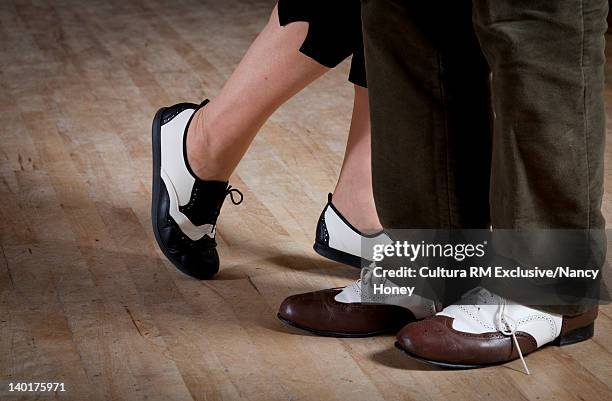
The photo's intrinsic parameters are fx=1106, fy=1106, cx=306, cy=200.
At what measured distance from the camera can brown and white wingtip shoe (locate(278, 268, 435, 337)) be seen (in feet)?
4.12

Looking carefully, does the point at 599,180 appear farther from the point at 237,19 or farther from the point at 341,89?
the point at 237,19

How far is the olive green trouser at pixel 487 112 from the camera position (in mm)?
1051

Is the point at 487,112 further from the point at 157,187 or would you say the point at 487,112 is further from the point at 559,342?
the point at 157,187

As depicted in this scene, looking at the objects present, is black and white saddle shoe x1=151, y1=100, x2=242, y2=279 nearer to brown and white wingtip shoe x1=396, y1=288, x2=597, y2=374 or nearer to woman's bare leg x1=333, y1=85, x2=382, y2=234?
woman's bare leg x1=333, y1=85, x2=382, y2=234

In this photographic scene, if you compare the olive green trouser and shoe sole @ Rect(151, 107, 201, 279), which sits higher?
the olive green trouser

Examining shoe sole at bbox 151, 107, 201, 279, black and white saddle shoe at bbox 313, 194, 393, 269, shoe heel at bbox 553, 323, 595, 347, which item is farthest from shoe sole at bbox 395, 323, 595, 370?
shoe sole at bbox 151, 107, 201, 279

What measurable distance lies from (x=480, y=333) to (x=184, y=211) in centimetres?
47

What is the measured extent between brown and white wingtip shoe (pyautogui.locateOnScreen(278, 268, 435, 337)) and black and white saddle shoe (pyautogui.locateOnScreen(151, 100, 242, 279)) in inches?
8.5

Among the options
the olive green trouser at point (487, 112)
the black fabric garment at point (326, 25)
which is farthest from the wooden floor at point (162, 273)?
the black fabric garment at point (326, 25)

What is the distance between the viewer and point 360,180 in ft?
4.82

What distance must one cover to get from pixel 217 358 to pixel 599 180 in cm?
45

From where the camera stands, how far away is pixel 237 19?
134 inches

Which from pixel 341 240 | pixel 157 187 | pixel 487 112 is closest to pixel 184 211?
pixel 157 187

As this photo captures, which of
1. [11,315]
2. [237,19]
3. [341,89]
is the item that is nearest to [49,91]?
[341,89]
